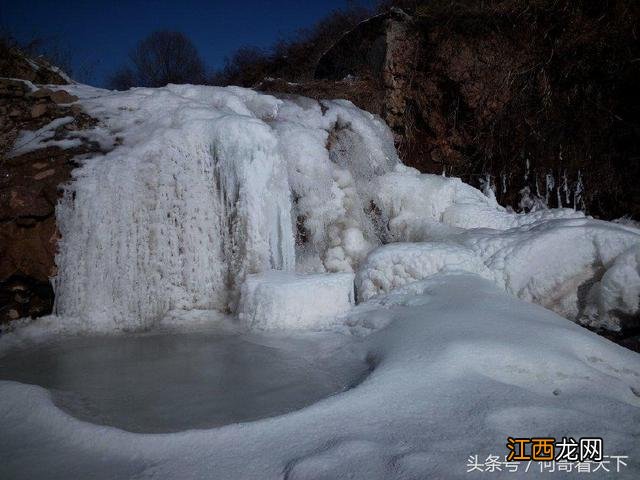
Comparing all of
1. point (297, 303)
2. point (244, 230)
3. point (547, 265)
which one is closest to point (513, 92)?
point (547, 265)

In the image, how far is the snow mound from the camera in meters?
3.23

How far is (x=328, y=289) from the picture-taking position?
3332 mm

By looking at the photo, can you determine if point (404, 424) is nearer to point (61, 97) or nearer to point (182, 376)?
point (182, 376)

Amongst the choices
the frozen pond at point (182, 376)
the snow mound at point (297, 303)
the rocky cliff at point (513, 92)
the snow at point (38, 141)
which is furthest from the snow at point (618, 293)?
the snow at point (38, 141)

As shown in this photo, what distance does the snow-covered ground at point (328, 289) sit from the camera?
1.45 m

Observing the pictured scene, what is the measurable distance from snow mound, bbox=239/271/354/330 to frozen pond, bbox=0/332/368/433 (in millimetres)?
231

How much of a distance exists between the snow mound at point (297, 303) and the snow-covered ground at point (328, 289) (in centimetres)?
2

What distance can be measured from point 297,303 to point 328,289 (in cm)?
27

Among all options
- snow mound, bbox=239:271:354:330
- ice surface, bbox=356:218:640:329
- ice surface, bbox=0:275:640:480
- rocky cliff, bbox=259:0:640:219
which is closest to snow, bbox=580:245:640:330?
ice surface, bbox=356:218:640:329

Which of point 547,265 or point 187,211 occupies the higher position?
point 187,211

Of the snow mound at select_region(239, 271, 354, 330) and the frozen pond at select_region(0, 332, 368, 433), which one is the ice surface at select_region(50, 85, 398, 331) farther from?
the frozen pond at select_region(0, 332, 368, 433)

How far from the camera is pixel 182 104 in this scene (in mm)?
4695

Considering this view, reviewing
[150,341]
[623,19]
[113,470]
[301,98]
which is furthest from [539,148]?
[113,470]

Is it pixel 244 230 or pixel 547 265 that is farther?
pixel 244 230
